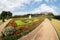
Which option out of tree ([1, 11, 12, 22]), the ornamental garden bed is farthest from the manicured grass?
tree ([1, 11, 12, 22])

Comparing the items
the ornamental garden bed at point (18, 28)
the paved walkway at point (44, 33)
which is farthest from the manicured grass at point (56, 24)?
the ornamental garden bed at point (18, 28)

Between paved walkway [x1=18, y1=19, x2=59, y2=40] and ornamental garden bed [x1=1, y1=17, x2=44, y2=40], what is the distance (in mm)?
313

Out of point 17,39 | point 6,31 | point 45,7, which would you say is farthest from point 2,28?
point 45,7

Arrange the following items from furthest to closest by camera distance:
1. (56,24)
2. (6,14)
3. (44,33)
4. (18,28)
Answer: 1. (6,14)
2. (18,28)
3. (56,24)
4. (44,33)

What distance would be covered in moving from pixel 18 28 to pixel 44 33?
2096mm

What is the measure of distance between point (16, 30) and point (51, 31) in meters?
2.62

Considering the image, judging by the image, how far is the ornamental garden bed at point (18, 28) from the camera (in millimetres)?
12320

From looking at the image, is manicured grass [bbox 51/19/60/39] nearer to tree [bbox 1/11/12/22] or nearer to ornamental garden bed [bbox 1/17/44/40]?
ornamental garden bed [bbox 1/17/44/40]

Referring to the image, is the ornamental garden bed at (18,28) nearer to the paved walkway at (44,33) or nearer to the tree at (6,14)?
the paved walkway at (44,33)

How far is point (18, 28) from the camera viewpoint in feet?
41.5

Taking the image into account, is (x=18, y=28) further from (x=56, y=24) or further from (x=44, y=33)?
(x=56, y=24)

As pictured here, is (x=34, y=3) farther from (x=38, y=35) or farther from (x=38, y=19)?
(x=38, y=35)

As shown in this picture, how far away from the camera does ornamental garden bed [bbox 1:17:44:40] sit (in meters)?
12.3

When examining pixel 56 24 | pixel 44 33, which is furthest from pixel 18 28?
pixel 56 24
